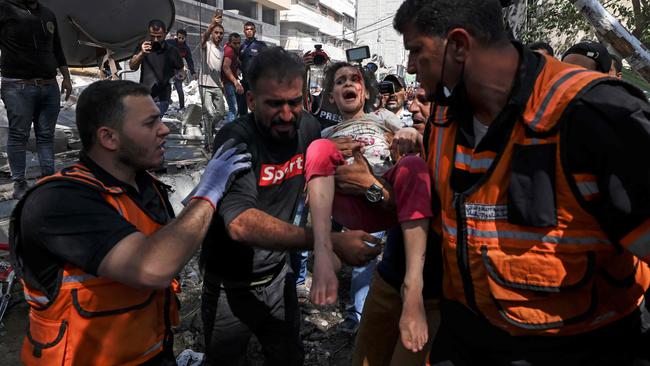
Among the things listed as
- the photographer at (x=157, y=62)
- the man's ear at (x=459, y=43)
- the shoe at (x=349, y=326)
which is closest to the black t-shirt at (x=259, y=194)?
the man's ear at (x=459, y=43)

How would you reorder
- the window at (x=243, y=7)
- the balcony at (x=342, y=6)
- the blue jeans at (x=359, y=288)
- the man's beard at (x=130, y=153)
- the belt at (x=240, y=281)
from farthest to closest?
the balcony at (x=342, y=6), the window at (x=243, y=7), the blue jeans at (x=359, y=288), the belt at (x=240, y=281), the man's beard at (x=130, y=153)

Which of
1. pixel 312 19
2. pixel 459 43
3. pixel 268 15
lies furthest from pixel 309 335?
pixel 312 19

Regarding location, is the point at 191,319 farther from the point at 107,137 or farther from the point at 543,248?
the point at 543,248

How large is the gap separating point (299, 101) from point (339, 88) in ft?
4.11

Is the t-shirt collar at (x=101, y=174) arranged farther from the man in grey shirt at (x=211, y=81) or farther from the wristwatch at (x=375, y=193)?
the man in grey shirt at (x=211, y=81)

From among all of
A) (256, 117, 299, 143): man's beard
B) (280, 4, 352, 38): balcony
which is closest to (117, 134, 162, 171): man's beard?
(256, 117, 299, 143): man's beard

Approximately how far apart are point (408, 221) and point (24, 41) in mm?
4837

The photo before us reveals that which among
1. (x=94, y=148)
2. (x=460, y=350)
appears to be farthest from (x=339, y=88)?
(x=460, y=350)

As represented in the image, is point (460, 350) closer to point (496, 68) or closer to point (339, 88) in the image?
point (496, 68)

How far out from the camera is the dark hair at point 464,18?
4.82ft

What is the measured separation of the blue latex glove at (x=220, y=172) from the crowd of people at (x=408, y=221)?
0.01 meters

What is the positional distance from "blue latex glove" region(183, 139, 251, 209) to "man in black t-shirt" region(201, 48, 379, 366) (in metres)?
0.09

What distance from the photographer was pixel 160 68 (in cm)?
742

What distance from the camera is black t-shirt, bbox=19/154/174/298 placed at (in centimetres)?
167
